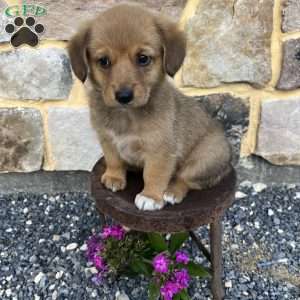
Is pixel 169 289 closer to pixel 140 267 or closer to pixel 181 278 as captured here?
pixel 181 278

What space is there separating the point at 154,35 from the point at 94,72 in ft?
0.95

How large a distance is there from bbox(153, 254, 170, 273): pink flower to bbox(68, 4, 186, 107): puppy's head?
737 mm

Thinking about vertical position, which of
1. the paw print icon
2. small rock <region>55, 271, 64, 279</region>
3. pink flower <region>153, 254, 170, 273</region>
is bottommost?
small rock <region>55, 271, 64, 279</region>

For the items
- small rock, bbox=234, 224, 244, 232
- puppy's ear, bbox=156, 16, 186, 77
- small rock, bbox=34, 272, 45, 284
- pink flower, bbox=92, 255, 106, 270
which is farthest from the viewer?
small rock, bbox=234, 224, 244, 232

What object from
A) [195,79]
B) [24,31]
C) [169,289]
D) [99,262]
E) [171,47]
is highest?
[171,47]

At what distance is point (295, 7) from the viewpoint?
2752 mm

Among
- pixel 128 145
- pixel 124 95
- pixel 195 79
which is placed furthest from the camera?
pixel 195 79

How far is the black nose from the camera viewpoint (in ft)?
6.00

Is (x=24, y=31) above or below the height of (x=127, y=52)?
below

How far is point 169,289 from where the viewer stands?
2.18 meters

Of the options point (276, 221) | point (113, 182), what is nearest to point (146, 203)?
point (113, 182)

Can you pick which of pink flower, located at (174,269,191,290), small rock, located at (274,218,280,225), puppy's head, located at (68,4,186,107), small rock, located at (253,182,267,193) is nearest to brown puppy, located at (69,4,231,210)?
puppy's head, located at (68,4,186,107)

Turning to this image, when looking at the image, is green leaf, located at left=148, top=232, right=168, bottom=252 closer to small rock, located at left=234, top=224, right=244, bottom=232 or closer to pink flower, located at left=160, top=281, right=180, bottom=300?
pink flower, located at left=160, top=281, right=180, bottom=300

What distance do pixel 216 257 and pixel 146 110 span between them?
79 centimetres
